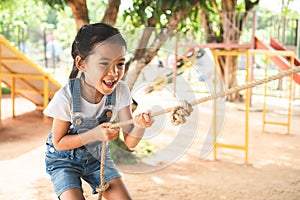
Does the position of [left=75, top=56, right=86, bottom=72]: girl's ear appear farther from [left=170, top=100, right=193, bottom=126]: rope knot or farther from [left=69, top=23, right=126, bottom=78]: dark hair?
[left=170, top=100, right=193, bottom=126]: rope knot

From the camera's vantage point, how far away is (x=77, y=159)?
208cm

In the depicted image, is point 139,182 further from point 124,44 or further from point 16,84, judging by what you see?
point 16,84

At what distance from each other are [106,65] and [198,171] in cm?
306

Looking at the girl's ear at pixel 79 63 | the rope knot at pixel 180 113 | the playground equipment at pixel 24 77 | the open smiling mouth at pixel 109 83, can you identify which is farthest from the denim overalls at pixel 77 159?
the playground equipment at pixel 24 77

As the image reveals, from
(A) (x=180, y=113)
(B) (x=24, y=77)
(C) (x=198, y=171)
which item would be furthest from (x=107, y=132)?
(B) (x=24, y=77)

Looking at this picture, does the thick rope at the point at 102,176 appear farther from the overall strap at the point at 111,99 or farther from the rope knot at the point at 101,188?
the overall strap at the point at 111,99

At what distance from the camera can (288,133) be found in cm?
659

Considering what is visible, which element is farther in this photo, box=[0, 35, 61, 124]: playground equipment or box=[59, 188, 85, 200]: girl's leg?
box=[0, 35, 61, 124]: playground equipment

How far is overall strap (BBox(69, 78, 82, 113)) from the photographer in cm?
202

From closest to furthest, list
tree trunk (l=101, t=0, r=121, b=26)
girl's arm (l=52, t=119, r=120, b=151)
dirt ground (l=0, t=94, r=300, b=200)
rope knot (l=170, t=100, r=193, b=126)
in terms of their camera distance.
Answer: rope knot (l=170, t=100, r=193, b=126)
girl's arm (l=52, t=119, r=120, b=151)
dirt ground (l=0, t=94, r=300, b=200)
tree trunk (l=101, t=0, r=121, b=26)

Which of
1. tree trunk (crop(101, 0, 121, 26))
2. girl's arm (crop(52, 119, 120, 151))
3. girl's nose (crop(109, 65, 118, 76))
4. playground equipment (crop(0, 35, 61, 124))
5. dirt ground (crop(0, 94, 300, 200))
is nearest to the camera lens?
girl's nose (crop(109, 65, 118, 76))

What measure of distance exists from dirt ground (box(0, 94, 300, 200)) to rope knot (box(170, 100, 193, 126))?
1144 mm

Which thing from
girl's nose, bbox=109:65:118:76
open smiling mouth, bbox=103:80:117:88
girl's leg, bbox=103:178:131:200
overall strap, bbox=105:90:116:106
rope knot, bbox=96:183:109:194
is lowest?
girl's leg, bbox=103:178:131:200

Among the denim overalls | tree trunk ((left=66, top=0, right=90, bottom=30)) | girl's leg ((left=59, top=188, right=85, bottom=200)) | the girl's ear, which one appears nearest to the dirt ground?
the denim overalls
